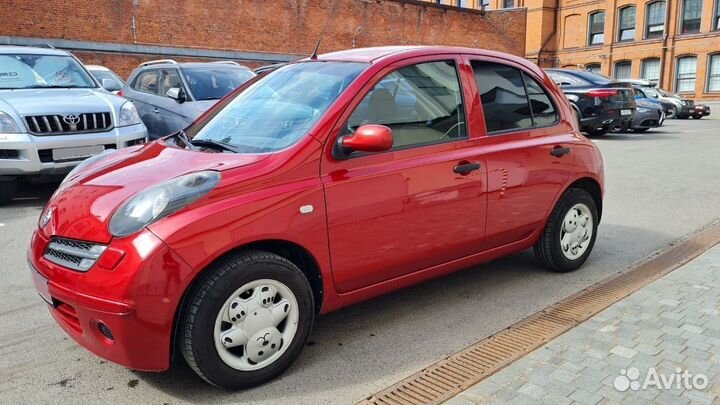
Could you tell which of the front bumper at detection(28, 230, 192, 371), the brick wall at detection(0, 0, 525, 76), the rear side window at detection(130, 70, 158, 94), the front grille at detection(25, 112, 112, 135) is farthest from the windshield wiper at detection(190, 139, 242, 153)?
the brick wall at detection(0, 0, 525, 76)

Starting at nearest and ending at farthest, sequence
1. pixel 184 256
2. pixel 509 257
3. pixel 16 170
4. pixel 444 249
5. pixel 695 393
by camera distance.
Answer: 1. pixel 184 256
2. pixel 695 393
3. pixel 444 249
4. pixel 509 257
5. pixel 16 170

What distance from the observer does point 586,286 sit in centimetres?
451

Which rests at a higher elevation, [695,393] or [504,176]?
[504,176]

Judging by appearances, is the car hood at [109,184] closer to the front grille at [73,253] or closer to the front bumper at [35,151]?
the front grille at [73,253]

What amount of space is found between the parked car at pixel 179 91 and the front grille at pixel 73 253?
5974 mm

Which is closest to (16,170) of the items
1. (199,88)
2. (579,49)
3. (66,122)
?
(66,122)

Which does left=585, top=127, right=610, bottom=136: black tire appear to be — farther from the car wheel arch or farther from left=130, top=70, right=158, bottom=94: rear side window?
the car wheel arch

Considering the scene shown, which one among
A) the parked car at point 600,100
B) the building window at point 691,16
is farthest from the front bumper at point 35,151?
the building window at point 691,16

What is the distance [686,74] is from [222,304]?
42840mm

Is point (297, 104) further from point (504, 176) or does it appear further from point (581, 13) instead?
point (581, 13)

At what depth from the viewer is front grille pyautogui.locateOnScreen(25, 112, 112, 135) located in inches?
268

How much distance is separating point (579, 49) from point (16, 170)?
43583 mm

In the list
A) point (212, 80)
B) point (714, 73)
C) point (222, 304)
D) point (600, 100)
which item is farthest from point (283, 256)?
point (714, 73)

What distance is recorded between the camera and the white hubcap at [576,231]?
466 cm
